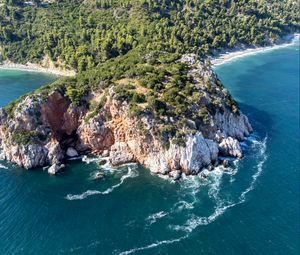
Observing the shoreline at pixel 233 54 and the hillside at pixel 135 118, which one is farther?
the shoreline at pixel 233 54

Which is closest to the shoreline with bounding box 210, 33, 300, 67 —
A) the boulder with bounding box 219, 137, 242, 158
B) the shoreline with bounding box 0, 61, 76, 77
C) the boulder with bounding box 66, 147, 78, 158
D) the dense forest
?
the dense forest

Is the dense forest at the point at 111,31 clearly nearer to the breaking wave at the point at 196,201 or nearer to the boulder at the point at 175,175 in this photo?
the boulder at the point at 175,175

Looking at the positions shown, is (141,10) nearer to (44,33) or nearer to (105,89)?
(44,33)

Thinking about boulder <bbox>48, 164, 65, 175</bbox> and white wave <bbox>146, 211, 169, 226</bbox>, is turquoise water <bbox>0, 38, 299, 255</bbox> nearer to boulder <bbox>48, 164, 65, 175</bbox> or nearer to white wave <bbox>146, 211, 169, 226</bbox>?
white wave <bbox>146, 211, 169, 226</bbox>

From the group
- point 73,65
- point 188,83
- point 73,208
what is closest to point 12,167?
point 73,208

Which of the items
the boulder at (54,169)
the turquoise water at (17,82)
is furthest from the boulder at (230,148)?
the turquoise water at (17,82)

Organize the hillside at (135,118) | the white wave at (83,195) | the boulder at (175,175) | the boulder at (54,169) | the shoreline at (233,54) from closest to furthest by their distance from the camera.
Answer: the white wave at (83,195) → the boulder at (175,175) → the boulder at (54,169) → the hillside at (135,118) → the shoreline at (233,54)
